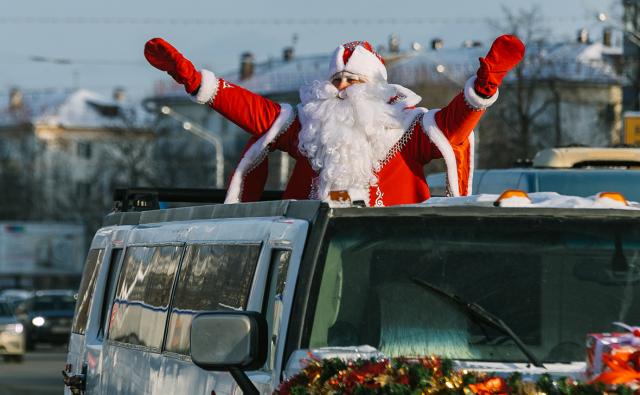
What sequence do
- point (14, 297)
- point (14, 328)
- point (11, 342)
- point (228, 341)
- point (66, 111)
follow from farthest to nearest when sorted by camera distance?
point (66, 111) → point (14, 297) → point (14, 328) → point (11, 342) → point (228, 341)

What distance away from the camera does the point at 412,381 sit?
4.93m

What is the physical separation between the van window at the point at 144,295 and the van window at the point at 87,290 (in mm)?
806

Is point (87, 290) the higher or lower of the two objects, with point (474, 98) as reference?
lower

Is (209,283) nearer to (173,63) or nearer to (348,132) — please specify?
(348,132)

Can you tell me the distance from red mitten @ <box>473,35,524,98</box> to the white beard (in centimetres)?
66

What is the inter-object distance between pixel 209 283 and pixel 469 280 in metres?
1.23

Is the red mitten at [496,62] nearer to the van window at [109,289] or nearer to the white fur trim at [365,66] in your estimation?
the white fur trim at [365,66]

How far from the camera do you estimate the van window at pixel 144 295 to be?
718 centimetres

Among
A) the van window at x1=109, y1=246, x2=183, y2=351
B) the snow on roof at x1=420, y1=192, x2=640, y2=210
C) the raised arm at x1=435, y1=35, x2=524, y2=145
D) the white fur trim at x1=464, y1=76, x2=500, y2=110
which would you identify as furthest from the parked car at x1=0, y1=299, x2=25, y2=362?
the snow on roof at x1=420, y1=192, x2=640, y2=210

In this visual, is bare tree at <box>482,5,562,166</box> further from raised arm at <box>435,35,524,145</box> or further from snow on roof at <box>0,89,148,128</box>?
snow on roof at <box>0,89,148,128</box>

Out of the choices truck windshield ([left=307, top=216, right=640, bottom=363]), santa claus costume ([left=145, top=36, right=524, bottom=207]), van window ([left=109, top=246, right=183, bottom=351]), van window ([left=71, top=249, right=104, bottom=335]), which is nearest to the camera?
truck windshield ([left=307, top=216, right=640, bottom=363])

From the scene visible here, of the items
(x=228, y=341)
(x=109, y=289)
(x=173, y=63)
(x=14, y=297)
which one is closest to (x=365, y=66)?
(x=173, y=63)

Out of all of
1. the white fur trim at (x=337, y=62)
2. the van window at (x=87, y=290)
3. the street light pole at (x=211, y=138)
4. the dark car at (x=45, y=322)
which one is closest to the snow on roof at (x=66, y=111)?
the street light pole at (x=211, y=138)

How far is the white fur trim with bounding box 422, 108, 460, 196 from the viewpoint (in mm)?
7879
